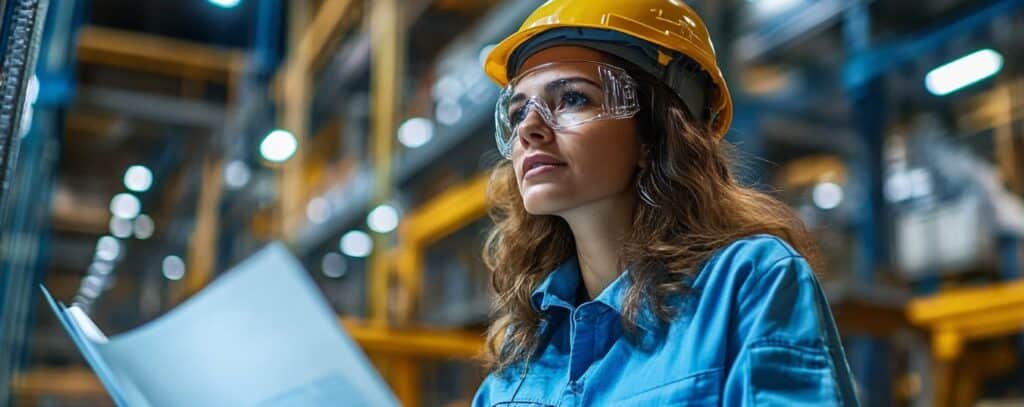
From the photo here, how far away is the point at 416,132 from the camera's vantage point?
9391 millimetres

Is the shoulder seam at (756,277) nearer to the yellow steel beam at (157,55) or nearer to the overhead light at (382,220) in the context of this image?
the yellow steel beam at (157,55)

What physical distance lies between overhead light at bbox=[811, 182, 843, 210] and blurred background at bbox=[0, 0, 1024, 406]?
52 millimetres

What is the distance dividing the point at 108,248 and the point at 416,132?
3286 mm

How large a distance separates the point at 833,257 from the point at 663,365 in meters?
7.46

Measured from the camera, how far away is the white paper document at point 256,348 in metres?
1.56

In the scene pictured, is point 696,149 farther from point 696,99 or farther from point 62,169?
Result: point 62,169

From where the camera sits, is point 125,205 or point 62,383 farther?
point 62,383

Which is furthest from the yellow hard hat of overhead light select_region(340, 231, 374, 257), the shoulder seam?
overhead light select_region(340, 231, 374, 257)

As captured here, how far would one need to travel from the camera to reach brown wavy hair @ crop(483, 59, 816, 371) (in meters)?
1.47

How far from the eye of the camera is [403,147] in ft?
30.6

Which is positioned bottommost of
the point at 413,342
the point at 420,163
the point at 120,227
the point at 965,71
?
the point at 413,342

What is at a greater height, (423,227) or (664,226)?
(423,227)

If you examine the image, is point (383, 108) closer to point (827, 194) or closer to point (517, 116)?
point (517, 116)

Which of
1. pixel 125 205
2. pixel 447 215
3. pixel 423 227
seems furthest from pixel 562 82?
pixel 125 205
